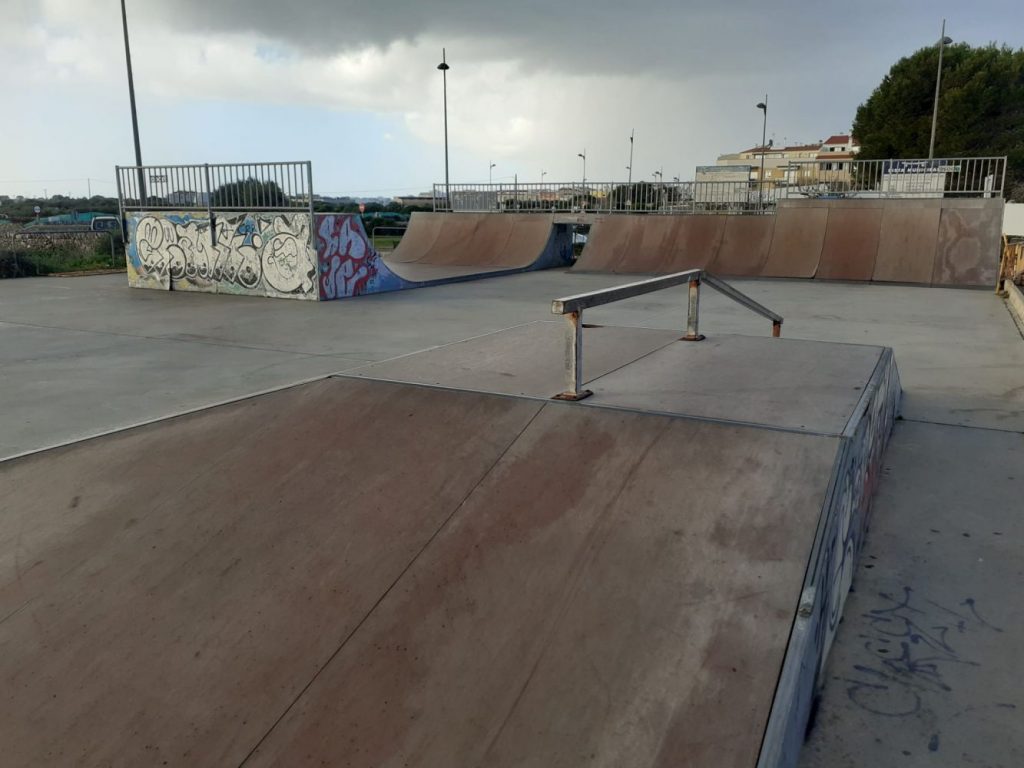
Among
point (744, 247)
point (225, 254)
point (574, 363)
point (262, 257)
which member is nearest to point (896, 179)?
point (744, 247)

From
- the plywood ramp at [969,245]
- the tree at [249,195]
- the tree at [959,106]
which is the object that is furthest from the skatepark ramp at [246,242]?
the tree at [959,106]

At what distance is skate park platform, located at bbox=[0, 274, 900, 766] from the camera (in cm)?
243

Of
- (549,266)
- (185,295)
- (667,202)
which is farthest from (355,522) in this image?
(667,202)

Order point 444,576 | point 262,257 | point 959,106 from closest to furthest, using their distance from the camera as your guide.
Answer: point 444,576
point 262,257
point 959,106

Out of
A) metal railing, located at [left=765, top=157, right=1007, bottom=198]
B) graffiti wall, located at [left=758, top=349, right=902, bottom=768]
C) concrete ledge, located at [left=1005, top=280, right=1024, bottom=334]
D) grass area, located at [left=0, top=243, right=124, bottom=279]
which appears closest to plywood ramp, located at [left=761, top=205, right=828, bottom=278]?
metal railing, located at [left=765, top=157, right=1007, bottom=198]

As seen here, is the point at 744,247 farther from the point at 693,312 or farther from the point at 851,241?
the point at 693,312

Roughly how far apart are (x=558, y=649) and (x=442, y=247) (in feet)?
68.5

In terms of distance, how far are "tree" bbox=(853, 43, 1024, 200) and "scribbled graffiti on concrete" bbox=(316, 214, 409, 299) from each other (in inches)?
1508

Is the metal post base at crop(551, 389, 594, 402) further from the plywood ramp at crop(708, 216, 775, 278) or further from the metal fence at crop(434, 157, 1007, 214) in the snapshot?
the metal fence at crop(434, 157, 1007, 214)

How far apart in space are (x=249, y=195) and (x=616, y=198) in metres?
12.3

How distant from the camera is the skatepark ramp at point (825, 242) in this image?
16656 mm

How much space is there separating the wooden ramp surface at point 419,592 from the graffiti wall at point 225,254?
10.5 meters

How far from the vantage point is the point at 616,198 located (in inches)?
910

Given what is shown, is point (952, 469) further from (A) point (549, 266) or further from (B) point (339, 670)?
(A) point (549, 266)
